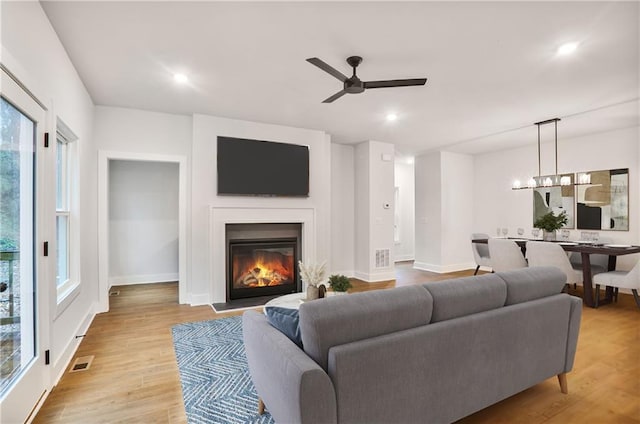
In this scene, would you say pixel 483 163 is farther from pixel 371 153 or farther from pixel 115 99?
pixel 115 99

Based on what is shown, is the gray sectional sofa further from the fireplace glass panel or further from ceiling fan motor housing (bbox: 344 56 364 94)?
the fireplace glass panel

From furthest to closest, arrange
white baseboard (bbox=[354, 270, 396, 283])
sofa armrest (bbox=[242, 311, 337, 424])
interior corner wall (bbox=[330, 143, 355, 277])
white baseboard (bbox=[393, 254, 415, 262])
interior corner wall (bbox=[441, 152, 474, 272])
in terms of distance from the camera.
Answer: white baseboard (bbox=[393, 254, 415, 262]) → interior corner wall (bbox=[441, 152, 474, 272]) → interior corner wall (bbox=[330, 143, 355, 277]) → white baseboard (bbox=[354, 270, 396, 283]) → sofa armrest (bbox=[242, 311, 337, 424])

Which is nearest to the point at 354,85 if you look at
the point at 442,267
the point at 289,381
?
the point at 289,381

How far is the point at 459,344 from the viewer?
1682 millimetres

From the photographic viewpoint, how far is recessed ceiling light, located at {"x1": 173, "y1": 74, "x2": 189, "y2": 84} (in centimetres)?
317

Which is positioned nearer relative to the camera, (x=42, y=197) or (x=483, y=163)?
(x=42, y=197)

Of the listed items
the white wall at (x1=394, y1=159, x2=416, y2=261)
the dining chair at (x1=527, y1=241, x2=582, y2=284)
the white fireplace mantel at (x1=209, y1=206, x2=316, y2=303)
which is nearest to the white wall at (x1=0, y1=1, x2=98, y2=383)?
the white fireplace mantel at (x1=209, y1=206, x2=316, y2=303)

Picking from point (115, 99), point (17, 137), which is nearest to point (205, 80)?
point (115, 99)

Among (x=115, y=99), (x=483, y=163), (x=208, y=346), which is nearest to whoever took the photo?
(x=208, y=346)

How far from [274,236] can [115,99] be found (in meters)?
2.68

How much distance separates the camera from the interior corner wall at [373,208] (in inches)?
231

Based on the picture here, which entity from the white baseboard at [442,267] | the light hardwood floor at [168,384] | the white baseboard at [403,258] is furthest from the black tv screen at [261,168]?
the white baseboard at [403,258]

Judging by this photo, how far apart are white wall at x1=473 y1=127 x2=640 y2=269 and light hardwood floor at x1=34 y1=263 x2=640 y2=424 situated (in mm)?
2134

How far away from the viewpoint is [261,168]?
4.70 metres
